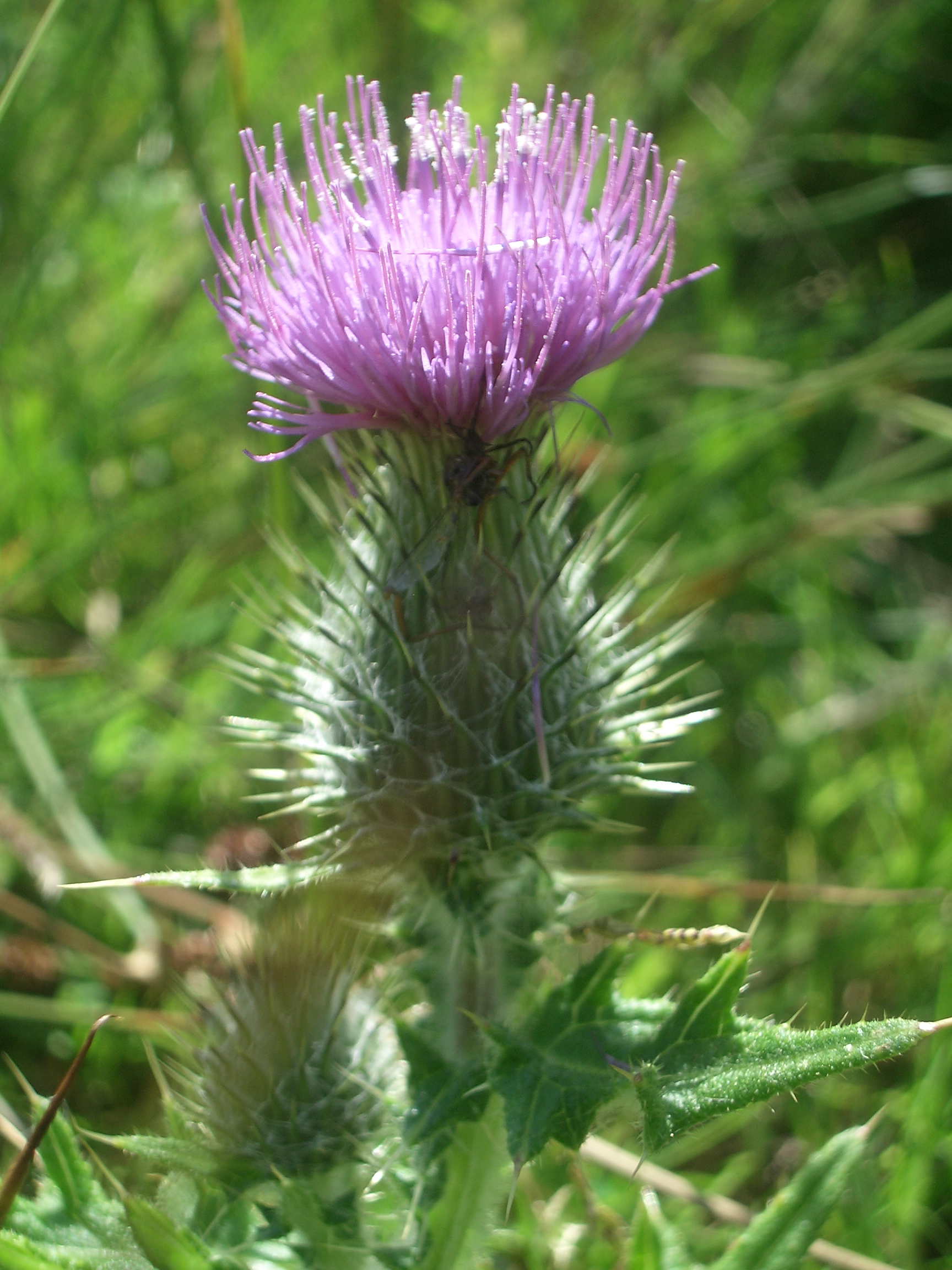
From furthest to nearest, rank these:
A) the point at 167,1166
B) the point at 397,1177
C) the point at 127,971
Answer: the point at 127,971, the point at 397,1177, the point at 167,1166

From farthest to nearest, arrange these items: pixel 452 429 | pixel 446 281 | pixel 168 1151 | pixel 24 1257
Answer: pixel 452 429 < pixel 446 281 < pixel 168 1151 < pixel 24 1257

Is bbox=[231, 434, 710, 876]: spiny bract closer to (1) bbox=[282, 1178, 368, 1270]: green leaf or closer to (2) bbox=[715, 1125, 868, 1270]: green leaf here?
(1) bbox=[282, 1178, 368, 1270]: green leaf

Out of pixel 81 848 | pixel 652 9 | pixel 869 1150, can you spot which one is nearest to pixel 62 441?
pixel 81 848

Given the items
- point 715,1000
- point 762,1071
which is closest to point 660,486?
point 715,1000

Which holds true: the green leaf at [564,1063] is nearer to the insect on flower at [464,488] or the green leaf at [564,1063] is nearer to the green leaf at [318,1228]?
the green leaf at [318,1228]

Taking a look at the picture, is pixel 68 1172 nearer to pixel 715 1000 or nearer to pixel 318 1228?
pixel 318 1228

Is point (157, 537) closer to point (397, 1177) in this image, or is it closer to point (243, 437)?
point (243, 437)
